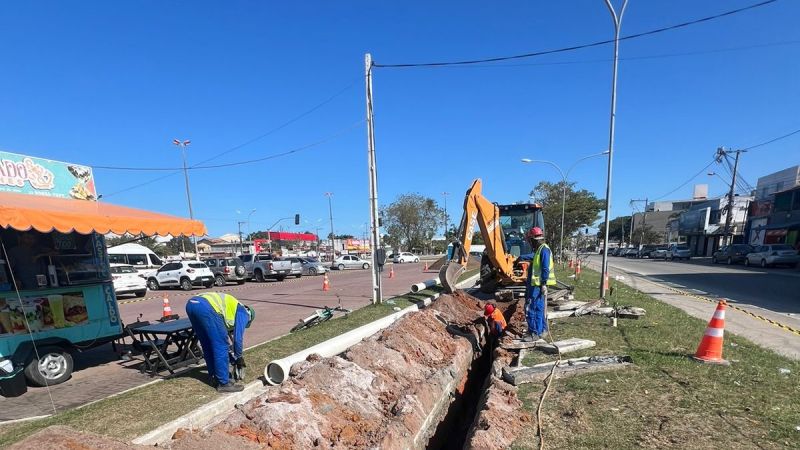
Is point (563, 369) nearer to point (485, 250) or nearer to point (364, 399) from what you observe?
point (364, 399)

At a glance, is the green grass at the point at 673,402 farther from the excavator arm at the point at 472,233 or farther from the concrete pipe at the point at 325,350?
the excavator arm at the point at 472,233

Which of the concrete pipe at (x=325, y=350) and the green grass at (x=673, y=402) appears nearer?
the green grass at (x=673, y=402)

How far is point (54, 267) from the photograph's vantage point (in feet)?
19.8

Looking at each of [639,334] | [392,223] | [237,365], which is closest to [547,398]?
[639,334]

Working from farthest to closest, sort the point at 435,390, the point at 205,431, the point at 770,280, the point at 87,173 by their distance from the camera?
the point at 770,280 → the point at 87,173 → the point at 435,390 → the point at 205,431

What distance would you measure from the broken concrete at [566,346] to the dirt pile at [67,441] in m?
5.07

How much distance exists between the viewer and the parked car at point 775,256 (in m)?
22.7

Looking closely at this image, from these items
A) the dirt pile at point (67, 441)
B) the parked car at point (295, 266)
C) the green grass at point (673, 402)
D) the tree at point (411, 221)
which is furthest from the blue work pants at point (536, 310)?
the tree at point (411, 221)

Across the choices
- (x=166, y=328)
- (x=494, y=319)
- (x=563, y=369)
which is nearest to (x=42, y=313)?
(x=166, y=328)

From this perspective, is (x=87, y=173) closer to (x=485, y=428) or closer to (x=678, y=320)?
(x=485, y=428)

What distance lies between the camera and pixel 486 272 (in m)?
11.1

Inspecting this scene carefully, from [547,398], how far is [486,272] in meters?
6.92

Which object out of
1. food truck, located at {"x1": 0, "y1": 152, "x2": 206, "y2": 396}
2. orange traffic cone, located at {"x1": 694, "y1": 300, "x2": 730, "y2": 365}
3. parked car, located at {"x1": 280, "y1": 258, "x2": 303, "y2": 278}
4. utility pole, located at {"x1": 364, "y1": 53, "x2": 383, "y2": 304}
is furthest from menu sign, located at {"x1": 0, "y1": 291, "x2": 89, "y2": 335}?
parked car, located at {"x1": 280, "y1": 258, "x2": 303, "y2": 278}

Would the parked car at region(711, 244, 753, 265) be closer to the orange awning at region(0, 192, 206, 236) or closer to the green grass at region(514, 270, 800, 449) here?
the green grass at region(514, 270, 800, 449)
